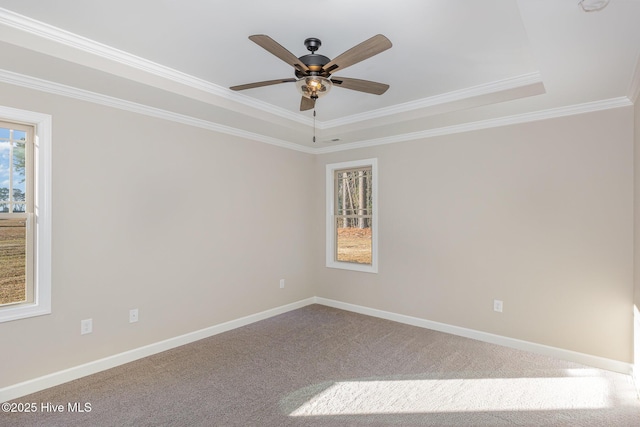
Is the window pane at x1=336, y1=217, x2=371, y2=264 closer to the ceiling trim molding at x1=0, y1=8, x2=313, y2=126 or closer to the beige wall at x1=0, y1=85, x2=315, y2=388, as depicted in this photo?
the beige wall at x1=0, y1=85, x2=315, y2=388

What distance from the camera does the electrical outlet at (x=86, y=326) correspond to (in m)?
2.94

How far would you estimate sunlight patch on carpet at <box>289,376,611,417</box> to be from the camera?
8.16 ft

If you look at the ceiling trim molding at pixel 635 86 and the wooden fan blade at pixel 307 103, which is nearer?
the ceiling trim molding at pixel 635 86

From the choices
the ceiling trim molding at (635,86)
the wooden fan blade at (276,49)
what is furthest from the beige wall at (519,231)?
the wooden fan blade at (276,49)

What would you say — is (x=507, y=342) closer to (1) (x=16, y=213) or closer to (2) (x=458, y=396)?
(2) (x=458, y=396)

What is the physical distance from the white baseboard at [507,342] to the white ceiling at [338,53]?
2.31 metres

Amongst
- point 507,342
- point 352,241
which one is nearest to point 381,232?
point 352,241

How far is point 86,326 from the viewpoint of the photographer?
2.96 metres

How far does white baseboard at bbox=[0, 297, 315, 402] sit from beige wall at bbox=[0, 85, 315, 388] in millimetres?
54

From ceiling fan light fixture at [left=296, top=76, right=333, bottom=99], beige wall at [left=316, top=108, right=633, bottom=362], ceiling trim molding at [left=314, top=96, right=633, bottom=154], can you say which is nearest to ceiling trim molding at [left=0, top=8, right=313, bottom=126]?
ceiling fan light fixture at [left=296, top=76, right=333, bottom=99]

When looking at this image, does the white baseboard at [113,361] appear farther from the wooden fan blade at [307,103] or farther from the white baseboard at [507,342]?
the wooden fan blade at [307,103]

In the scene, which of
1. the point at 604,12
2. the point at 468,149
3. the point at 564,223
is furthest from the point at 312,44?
the point at 564,223

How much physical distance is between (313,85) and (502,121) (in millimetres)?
2367

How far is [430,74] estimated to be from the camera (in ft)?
9.74
